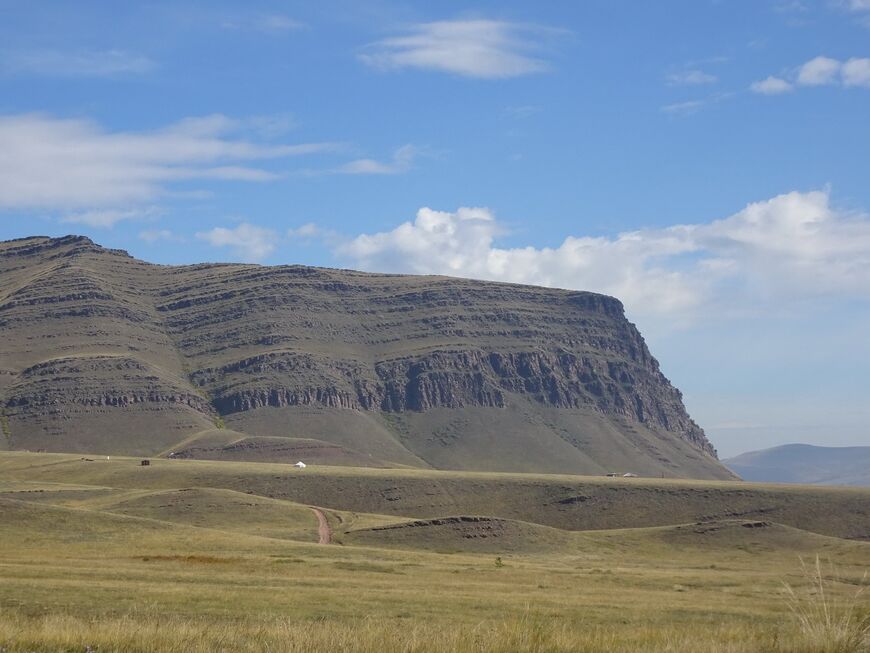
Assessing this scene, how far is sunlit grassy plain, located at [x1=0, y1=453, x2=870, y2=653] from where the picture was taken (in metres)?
19.6

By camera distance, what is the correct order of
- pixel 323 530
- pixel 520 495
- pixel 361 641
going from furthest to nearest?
pixel 520 495 → pixel 323 530 → pixel 361 641

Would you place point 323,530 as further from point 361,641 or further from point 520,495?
point 361,641

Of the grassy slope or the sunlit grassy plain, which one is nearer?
the sunlit grassy plain

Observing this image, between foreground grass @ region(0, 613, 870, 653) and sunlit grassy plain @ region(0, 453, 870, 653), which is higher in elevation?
foreground grass @ region(0, 613, 870, 653)

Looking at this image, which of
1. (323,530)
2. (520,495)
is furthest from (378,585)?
(520,495)

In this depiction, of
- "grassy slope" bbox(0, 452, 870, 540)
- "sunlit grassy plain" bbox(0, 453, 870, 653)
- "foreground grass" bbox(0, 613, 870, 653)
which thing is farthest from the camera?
"grassy slope" bbox(0, 452, 870, 540)

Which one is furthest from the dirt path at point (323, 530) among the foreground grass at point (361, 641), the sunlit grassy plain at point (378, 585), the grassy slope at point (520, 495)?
the foreground grass at point (361, 641)

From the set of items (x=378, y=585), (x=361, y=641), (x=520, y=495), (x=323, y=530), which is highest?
(x=361, y=641)

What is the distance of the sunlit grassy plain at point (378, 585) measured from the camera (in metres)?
19.6

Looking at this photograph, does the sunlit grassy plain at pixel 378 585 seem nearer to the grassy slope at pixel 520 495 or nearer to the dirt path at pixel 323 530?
the dirt path at pixel 323 530

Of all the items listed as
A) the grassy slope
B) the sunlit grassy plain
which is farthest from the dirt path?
the grassy slope

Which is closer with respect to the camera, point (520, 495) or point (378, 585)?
point (378, 585)

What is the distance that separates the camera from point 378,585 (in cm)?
4397

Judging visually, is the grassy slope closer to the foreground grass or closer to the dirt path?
the dirt path
